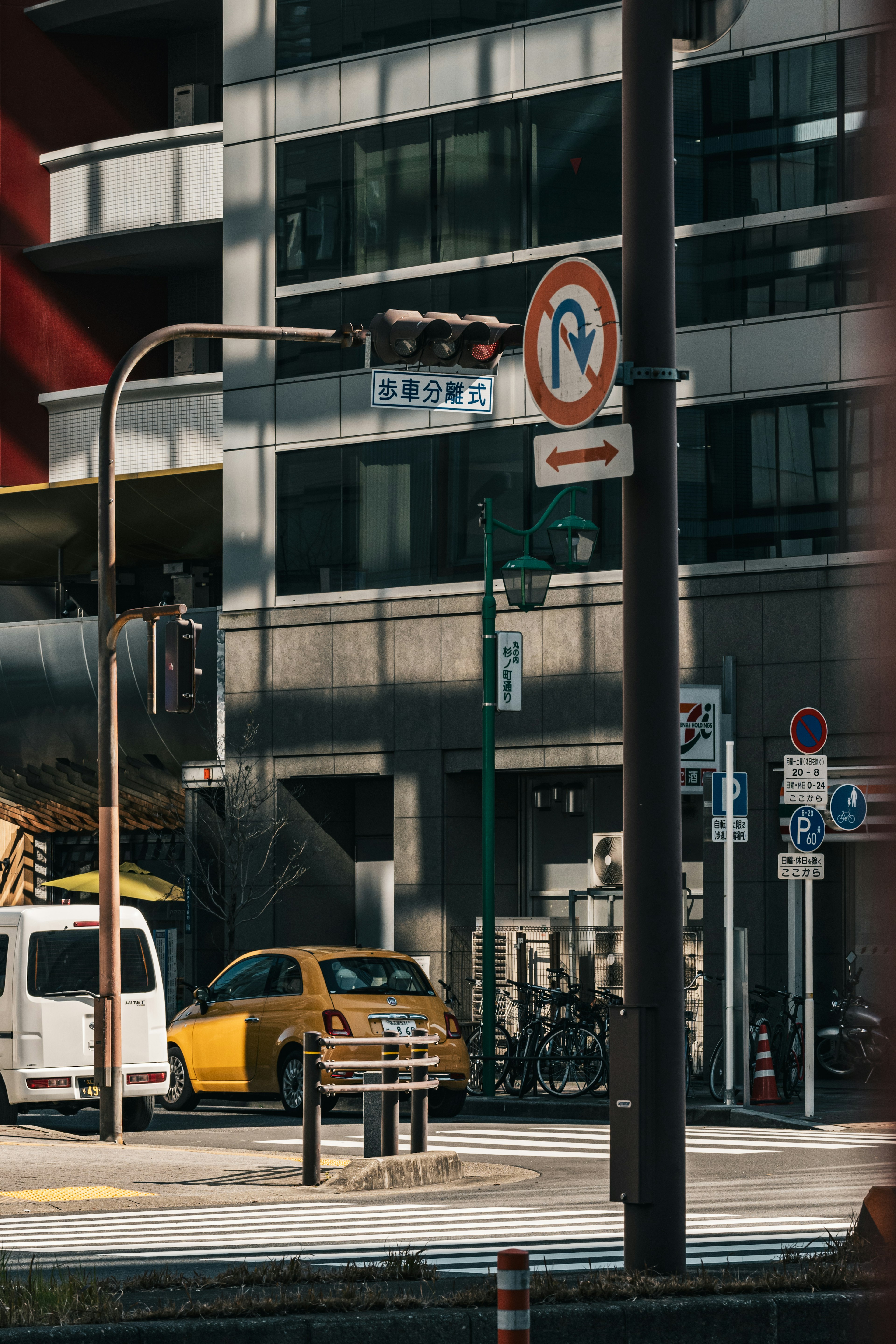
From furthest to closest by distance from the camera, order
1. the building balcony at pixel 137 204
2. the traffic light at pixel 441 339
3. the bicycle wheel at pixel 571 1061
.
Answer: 1. the building balcony at pixel 137 204
2. the bicycle wheel at pixel 571 1061
3. the traffic light at pixel 441 339

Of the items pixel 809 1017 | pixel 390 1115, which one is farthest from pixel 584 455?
pixel 809 1017

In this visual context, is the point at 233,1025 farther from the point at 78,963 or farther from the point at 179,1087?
the point at 78,963

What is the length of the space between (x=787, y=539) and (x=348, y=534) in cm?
697

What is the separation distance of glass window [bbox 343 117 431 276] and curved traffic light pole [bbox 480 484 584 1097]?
7461 millimetres

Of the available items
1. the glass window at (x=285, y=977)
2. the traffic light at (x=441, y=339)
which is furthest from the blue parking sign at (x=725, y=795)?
the traffic light at (x=441, y=339)

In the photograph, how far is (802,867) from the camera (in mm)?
17984

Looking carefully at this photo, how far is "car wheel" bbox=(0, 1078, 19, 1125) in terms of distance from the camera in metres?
17.5

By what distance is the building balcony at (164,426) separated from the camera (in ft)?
104

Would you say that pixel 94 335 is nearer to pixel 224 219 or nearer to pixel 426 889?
pixel 224 219

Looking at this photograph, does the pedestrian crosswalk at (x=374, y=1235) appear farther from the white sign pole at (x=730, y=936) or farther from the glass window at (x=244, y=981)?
the glass window at (x=244, y=981)

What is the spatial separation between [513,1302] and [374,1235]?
20.0 feet

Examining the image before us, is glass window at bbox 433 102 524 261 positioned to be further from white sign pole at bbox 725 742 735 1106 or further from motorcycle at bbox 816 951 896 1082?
motorcycle at bbox 816 951 896 1082

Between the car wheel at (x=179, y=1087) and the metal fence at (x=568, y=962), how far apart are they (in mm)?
4184

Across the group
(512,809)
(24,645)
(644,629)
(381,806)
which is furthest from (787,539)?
(644,629)
